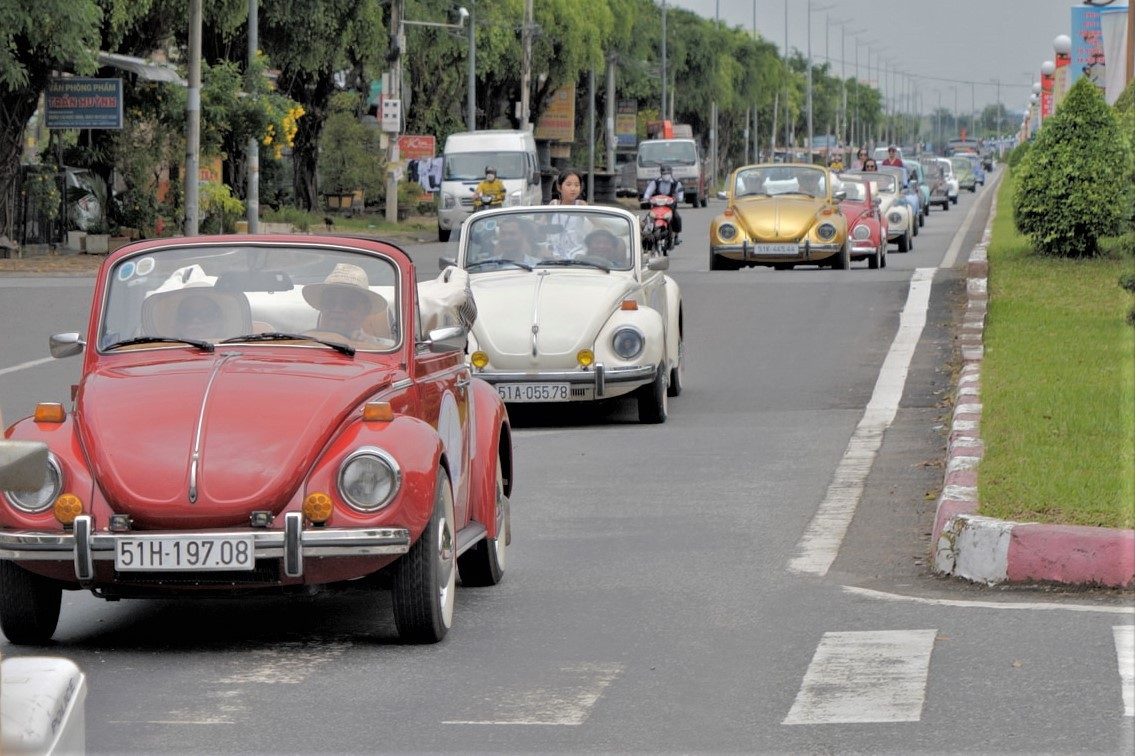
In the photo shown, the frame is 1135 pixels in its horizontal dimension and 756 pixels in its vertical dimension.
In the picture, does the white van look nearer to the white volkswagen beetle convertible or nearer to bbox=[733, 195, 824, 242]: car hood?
bbox=[733, 195, 824, 242]: car hood

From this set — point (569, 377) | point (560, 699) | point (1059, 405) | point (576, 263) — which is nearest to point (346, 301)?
point (560, 699)

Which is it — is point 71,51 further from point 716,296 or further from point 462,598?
point 462,598

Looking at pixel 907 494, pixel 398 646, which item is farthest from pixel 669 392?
pixel 398 646

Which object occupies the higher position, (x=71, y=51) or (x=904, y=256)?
(x=71, y=51)

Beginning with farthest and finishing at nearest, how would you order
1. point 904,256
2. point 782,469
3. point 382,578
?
point 904,256, point 782,469, point 382,578

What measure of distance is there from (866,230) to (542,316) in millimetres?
17105

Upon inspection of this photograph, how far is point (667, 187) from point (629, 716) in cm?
2753

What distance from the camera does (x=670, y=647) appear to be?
7043 millimetres

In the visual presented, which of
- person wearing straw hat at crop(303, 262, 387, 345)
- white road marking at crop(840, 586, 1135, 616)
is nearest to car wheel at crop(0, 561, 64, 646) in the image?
person wearing straw hat at crop(303, 262, 387, 345)

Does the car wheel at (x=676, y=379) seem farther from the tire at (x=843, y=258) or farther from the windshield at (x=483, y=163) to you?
the windshield at (x=483, y=163)

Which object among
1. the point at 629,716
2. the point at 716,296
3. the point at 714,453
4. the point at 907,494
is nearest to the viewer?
the point at 629,716

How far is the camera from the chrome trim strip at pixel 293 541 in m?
6.65

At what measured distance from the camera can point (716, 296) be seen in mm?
24109

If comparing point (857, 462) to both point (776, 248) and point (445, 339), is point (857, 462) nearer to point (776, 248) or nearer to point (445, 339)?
point (445, 339)
